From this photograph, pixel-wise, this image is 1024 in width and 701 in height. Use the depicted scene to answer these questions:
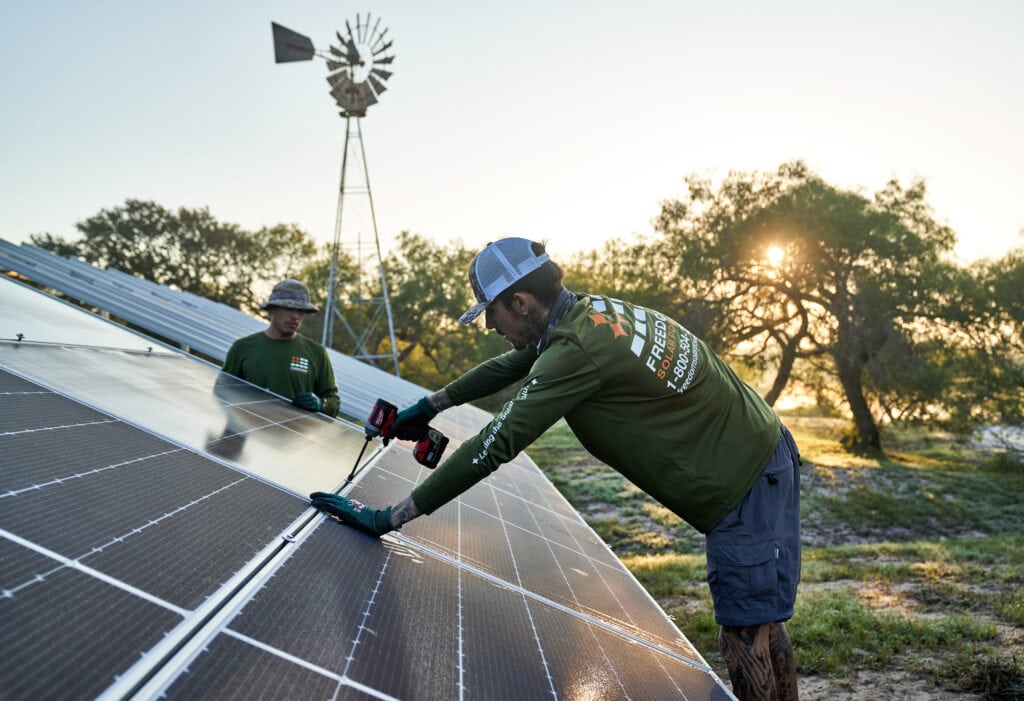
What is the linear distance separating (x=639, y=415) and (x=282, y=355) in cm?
421

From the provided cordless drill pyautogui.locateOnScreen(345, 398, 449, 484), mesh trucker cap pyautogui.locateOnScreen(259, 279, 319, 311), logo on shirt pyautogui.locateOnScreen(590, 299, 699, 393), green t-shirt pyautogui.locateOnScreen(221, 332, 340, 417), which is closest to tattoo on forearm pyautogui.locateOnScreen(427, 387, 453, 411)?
cordless drill pyautogui.locateOnScreen(345, 398, 449, 484)

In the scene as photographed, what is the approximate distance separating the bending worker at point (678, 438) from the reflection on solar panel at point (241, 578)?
31cm

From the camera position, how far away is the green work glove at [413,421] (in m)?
3.89

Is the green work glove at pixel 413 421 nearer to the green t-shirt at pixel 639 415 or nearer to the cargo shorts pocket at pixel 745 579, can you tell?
the green t-shirt at pixel 639 415

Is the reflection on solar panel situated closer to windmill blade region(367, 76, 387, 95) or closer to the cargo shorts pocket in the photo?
the cargo shorts pocket

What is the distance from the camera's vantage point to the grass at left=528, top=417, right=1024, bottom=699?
5289 mm

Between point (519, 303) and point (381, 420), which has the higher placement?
point (519, 303)

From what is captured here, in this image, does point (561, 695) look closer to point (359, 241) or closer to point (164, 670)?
point (164, 670)

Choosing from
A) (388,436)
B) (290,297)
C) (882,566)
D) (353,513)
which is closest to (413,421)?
(388,436)

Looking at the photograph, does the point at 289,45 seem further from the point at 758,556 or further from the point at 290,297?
the point at 758,556

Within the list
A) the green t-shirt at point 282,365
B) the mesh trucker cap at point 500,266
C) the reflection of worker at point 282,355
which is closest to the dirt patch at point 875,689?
the mesh trucker cap at point 500,266

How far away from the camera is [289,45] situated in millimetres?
22312

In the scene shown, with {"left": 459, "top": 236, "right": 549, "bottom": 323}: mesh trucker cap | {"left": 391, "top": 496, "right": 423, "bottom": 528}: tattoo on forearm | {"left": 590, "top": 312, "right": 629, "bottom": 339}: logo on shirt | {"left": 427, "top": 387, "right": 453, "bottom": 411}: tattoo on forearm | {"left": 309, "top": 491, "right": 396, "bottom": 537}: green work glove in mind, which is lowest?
{"left": 309, "top": 491, "right": 396, "bottom": 537}: green work glove

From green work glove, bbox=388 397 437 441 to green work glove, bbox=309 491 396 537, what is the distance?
85 centimetres
